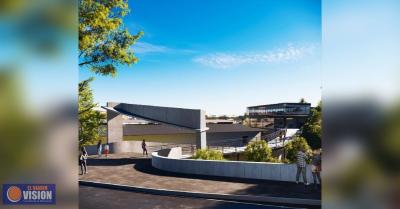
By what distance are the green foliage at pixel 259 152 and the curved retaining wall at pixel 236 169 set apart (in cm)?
601

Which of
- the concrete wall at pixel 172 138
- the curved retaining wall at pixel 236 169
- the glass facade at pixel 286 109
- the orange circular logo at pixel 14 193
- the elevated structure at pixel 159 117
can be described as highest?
the glass facade at pixel 286 109

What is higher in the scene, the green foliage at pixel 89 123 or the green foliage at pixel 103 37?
the green foliage at pixel 103 37

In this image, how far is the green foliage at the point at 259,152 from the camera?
2200cm

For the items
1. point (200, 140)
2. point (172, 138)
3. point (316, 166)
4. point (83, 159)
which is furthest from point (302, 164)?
point (172, 138)

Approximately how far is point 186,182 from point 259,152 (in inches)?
320

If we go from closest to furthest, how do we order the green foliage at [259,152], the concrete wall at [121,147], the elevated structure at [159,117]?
Answer: the green foliage at [259,152], the elevated structure at [159,117], the concrete wall at [121,147]

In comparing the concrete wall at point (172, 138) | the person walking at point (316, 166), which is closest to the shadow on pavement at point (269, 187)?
the person walking at point (316, 166)

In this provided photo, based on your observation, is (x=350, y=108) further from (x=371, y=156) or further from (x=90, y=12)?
(x=90, y=12)

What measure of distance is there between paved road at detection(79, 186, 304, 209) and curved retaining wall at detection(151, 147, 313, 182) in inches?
137

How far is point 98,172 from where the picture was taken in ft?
64.4

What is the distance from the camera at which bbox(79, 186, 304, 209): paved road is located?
11.6 metres

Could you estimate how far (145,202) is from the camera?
12.5 meters

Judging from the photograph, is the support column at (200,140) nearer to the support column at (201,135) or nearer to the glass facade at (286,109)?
the support column at (201,135)

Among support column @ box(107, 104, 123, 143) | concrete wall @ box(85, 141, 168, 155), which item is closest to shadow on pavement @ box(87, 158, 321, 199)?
concrete wall @ box(85, 141, 168, 155)
